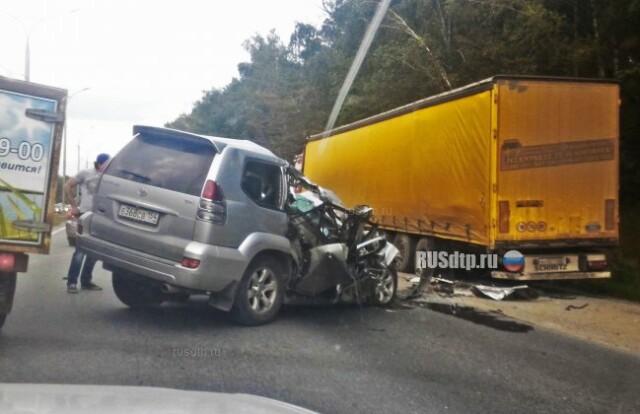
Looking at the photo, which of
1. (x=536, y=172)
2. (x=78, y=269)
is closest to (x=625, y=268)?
(x=536, y=172)

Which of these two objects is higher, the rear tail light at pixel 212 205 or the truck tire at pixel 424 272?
the rear tail light at pixel 212 205

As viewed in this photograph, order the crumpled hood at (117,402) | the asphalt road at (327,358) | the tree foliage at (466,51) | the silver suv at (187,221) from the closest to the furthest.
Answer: the crumpled hood at (117,402) → the asphalt road at (327,358) → the silver suv at (187,221) → the tree foliage at (466,51)

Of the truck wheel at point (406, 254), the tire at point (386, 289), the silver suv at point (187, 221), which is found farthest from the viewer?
the truck wheel at point (406, 254)

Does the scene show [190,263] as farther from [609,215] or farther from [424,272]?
[609,215]

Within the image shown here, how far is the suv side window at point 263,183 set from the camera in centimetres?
789

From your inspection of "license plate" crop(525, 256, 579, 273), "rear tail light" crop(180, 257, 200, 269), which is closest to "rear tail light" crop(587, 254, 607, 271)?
"license plate" crop(525, 256, 579, 273)

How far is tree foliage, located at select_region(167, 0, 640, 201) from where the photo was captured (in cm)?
1720

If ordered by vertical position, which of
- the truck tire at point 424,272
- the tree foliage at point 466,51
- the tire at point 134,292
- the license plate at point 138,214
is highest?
the tree foliage at point 466,51

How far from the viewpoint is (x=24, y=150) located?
618cm

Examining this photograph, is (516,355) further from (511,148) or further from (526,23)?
(526,23)

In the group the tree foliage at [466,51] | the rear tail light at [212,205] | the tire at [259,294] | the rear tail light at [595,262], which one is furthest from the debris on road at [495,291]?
the tree foliage at [466,51]

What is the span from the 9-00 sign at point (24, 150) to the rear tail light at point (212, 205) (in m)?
1.60

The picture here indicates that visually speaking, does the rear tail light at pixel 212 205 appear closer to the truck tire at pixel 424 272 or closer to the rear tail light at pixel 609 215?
the truck tire at pixel 424 272

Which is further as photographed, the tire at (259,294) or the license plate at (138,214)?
the tire at (259,294)
